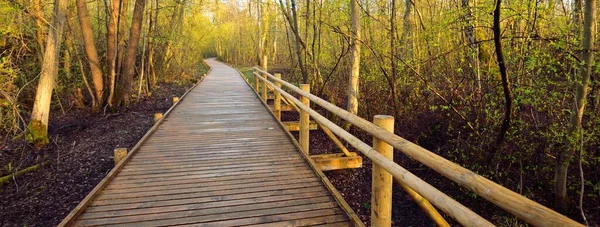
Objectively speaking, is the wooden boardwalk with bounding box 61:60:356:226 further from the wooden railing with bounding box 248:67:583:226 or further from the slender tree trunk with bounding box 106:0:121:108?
the slender tree trunk with bounding box 106:0:121:108

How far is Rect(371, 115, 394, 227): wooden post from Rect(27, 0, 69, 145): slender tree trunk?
22.0ft

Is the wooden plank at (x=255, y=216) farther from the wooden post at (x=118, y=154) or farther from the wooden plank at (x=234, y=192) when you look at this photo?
the wooden post at (x=118, y=154)

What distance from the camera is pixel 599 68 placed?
3523 millimetres

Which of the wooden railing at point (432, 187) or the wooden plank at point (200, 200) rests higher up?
the wooden railing at point (432, 187)

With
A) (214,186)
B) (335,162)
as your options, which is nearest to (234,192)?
(214,186)

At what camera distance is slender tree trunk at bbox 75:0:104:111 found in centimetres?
854

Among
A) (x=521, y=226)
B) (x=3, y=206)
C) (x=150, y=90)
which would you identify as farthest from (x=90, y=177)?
(x=150, y=90)

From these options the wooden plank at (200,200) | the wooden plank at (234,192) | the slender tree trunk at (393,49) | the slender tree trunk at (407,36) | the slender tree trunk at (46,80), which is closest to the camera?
the wooden plank at (200,200)

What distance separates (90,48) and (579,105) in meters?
9.72

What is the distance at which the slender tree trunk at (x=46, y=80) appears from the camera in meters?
6.72

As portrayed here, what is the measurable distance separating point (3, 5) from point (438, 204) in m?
8.08

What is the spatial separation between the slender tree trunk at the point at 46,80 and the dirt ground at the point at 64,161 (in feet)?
0.87

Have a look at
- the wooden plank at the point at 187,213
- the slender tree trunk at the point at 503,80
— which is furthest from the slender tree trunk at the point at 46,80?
the slender tree trunk at the point at 503,80

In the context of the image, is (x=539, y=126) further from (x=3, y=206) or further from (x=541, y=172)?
(x=3, y=206)
